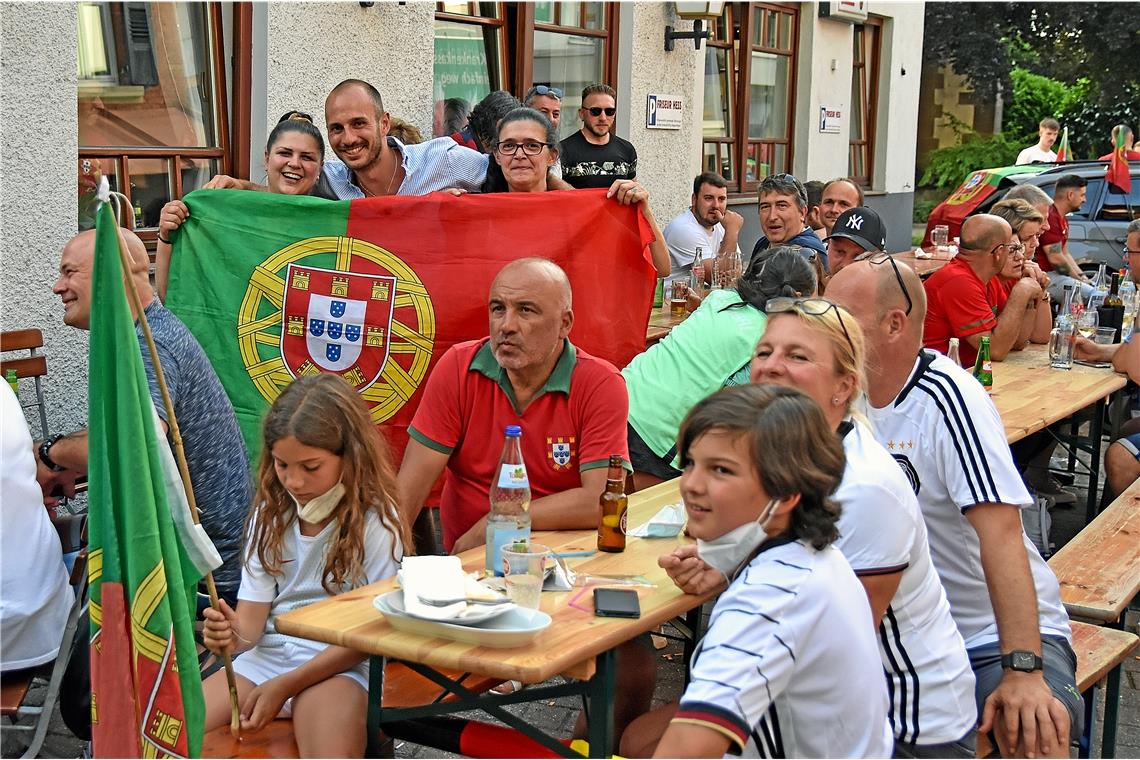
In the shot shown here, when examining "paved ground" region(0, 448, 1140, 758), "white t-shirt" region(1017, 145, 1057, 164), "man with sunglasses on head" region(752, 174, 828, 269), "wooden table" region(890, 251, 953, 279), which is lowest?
"paved ground" region(0, 448, 1140, 758)

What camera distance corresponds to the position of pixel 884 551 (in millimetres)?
2707

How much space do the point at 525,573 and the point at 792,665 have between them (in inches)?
38.9

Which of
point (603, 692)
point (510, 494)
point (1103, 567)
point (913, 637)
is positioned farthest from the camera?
point (1103, 567)

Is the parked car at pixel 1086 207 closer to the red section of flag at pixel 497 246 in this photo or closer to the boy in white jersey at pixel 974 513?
the red section of flag at pixel 497 246

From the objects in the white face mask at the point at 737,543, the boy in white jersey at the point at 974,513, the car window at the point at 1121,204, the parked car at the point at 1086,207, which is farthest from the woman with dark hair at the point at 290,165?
the car window at the point at 1121,204

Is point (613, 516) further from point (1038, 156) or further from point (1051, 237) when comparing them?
point (1038, 156)

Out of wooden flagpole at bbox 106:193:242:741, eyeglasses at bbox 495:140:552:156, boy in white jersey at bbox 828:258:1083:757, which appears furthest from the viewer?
eyeglasses at bbox 495:140:552:156

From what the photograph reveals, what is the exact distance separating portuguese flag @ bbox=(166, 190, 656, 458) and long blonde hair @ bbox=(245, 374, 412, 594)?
190 cm

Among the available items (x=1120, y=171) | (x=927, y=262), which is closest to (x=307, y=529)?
(x=927, y=262)

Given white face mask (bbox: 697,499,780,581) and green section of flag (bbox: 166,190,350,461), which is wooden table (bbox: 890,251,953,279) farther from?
white face mask (bbox: 697,499,780,581)

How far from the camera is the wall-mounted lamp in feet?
36.4

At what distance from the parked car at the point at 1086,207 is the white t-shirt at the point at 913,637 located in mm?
11177

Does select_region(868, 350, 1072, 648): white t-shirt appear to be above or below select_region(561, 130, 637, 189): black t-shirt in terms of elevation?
below

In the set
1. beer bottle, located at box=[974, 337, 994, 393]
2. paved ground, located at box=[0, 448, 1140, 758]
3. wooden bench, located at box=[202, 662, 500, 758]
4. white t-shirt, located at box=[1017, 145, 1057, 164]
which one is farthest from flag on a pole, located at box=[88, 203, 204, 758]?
white t-shirt, located at box=[1017, 145, 1057, 164]
